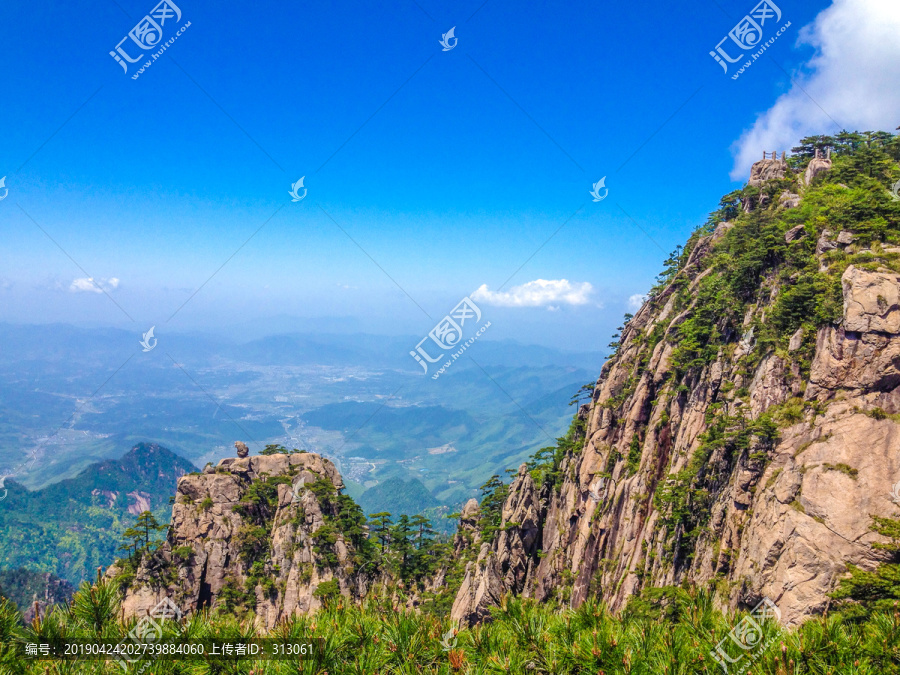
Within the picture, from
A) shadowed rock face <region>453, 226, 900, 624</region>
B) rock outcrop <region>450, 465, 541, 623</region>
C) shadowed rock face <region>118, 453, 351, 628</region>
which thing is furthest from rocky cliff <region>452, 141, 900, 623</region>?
shadowed rock face <region>118, 453, 351, 628</region>

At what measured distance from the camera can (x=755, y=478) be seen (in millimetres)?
19906

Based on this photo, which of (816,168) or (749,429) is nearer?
(749,429)

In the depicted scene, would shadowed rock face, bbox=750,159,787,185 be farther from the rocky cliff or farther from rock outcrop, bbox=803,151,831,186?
rock outcrop, bbox=803,151,831,186

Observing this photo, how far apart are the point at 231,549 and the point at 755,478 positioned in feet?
161

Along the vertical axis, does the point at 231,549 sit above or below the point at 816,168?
below

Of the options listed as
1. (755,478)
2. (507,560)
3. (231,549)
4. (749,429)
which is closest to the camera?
(755,478)

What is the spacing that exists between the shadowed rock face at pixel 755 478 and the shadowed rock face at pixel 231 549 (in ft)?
57.9

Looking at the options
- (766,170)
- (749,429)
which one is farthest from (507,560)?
(766,170)

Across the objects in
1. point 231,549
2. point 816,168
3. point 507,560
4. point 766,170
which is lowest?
point 507,560

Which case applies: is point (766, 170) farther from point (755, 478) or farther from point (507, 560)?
point (507, 560)

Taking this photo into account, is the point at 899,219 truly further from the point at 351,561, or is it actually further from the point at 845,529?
the point at 351,561

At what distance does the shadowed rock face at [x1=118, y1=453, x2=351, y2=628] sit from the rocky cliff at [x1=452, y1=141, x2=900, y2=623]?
16835 millimetres

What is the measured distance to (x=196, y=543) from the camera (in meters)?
47.8

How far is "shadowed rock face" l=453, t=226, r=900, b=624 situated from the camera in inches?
615
